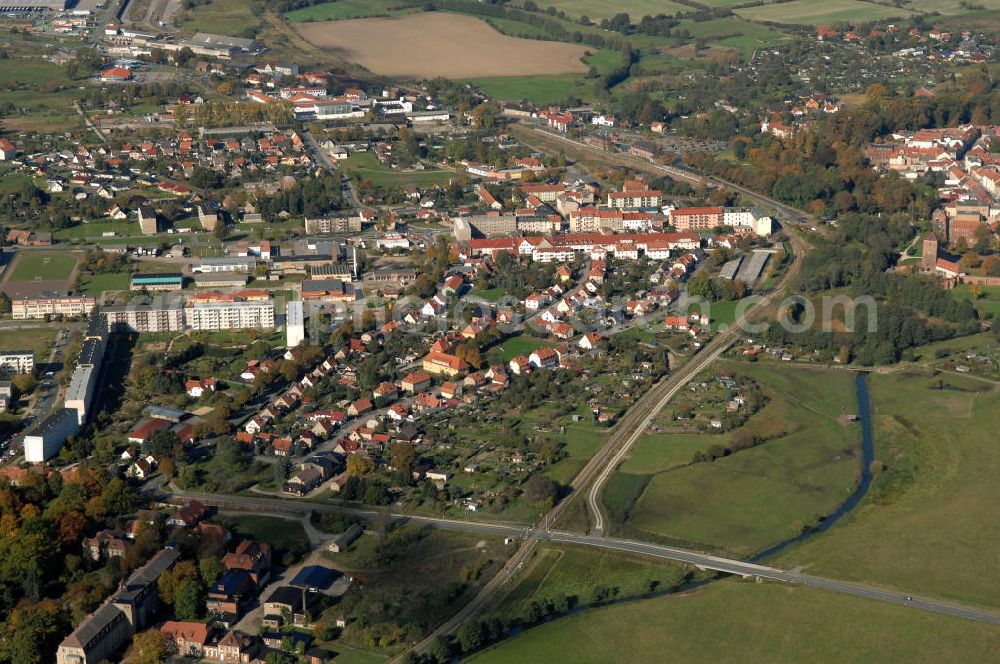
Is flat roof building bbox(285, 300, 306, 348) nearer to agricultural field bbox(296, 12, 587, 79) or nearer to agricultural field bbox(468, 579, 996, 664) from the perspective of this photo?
agricultural field bbox(468, 579, 996, 664)

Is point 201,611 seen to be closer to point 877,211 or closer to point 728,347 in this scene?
point 728,347

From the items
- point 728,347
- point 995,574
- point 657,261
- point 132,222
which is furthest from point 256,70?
point 995,574

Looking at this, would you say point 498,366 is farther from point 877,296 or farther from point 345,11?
point 345,11

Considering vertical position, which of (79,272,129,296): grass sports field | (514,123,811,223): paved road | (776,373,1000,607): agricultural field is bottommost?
(79,272,129,296): grass sports field

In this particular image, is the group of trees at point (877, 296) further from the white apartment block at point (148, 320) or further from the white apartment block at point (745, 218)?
the white apartment block at point (148, 320)

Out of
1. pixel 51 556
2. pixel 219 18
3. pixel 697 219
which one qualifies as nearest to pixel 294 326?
pixel 51 556

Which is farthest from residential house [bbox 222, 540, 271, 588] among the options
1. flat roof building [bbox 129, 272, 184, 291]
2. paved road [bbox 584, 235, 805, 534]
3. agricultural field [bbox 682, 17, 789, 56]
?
agricultural field [bbox 682, 17, 789, 56]

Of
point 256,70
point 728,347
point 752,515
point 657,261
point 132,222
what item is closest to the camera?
point 752,515
